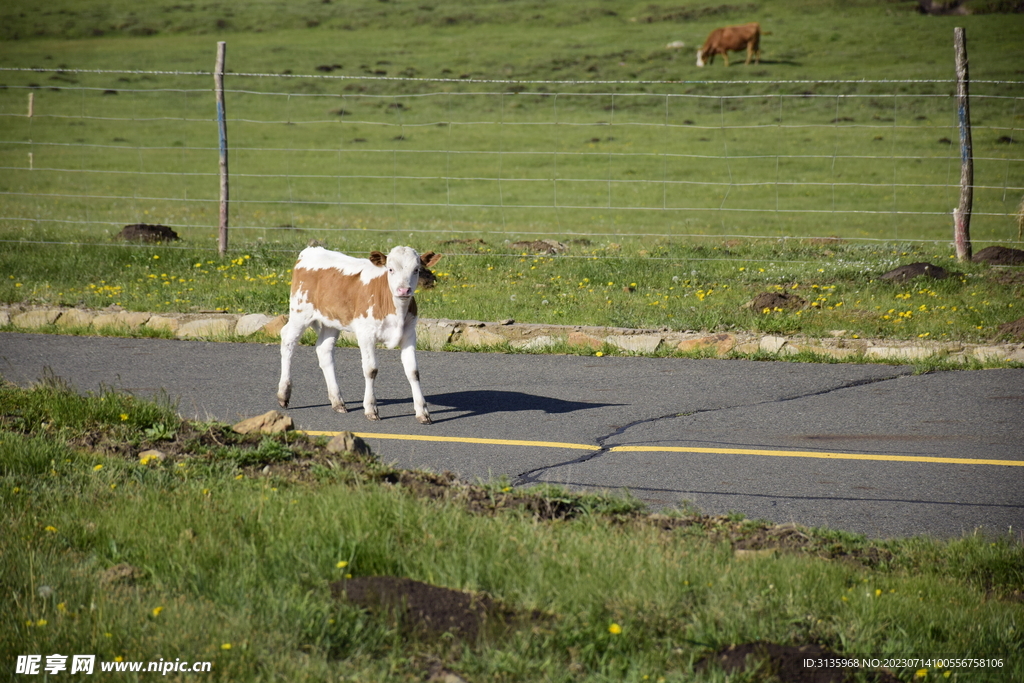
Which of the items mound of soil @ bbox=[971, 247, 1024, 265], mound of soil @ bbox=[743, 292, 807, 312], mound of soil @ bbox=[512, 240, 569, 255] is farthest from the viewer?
mound of soil @ bbox=[512, 240, 569, 255]

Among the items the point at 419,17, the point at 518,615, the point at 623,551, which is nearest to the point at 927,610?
the point at 623,551

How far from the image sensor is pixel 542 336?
1135 centimetres

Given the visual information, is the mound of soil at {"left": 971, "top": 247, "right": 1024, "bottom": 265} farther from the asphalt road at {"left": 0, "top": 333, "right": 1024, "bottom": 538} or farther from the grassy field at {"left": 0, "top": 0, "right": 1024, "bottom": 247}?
the asphalt road at {"left": 0, "top": 333, "right": 1024, "bottom": 538}

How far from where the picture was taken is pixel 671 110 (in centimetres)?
4522

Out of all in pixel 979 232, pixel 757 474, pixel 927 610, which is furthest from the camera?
pixel 979 232

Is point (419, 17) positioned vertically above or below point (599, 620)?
above

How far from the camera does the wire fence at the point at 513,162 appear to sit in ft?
84.5

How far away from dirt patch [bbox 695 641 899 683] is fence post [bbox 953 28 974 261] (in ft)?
37.3

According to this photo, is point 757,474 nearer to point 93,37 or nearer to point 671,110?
point 671,110

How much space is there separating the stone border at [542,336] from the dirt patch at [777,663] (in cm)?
679

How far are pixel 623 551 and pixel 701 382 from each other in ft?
16.3

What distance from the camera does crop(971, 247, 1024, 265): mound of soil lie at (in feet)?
46.5

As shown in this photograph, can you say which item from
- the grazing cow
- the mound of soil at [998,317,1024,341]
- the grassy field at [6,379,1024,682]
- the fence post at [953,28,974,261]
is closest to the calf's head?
the grassy field at [6,379,1024,682]

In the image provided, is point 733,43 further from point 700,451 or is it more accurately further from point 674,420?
point 700,451
